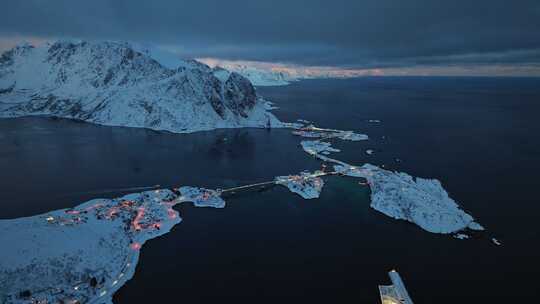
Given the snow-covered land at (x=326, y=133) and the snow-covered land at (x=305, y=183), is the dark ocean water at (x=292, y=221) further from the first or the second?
the snow-covered land at (x=326, y=133)

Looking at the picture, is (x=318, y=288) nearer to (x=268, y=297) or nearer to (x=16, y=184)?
(x=268, y=297)

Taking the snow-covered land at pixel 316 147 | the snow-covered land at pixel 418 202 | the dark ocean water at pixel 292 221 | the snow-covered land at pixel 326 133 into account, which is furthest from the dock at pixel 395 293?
the snow-covered land at pixel 326 133

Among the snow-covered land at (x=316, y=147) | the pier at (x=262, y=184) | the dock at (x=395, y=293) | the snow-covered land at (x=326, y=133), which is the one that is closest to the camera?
the dock at (x=395, y=293)

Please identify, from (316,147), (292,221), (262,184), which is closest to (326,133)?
(316,147)

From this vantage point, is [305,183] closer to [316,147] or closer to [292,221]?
[292,221]

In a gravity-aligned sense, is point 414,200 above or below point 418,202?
above

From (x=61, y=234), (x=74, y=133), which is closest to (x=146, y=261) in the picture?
(x=61, y=234)
